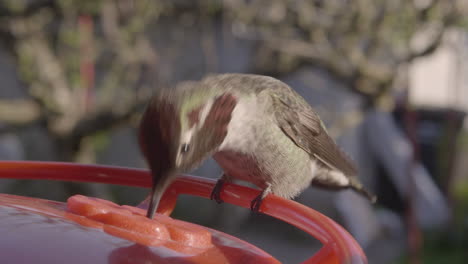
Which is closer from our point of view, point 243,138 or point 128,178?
point 128,178

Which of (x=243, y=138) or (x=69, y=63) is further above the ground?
(x=243, y=138)

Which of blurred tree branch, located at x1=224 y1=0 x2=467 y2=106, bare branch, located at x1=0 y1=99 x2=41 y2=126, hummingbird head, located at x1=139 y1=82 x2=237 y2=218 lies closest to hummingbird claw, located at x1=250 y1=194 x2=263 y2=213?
hummingbird head, located at x1=139 y1=82 x2=237 y2=218

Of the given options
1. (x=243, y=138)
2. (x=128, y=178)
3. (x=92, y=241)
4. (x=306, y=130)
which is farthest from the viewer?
(x=306, y=130)

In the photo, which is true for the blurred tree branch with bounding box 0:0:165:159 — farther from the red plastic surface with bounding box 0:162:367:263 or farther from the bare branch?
the red plastic surface with bounding box 0:162:367:263

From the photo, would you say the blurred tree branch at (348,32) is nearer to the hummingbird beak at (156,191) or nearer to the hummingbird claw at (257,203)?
the hummingbird claw at (257,203)

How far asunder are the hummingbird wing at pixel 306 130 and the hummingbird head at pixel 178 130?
51 cm

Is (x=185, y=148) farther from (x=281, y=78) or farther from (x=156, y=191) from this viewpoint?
(x=281, y=78)

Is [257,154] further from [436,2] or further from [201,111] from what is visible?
[436,2]

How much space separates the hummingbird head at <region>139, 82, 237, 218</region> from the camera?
3.77 feet

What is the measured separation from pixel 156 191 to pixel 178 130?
0.44 feet

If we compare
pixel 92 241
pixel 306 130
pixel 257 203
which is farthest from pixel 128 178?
pixel 306 130

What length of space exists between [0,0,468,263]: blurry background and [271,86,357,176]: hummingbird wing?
42 centimetres

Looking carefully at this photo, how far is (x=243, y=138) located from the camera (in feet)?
5.99

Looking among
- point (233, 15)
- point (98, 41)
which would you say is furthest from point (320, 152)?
point (98, 41)
